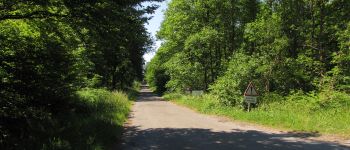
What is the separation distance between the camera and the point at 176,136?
14133mm

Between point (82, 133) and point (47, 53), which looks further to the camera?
point (82, 133)

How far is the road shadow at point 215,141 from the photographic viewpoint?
37.7 feet

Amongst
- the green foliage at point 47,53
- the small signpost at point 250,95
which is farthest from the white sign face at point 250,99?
the green foliage at point 47,53

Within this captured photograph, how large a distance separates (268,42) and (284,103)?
47.6 feet

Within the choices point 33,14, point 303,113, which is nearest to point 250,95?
point 303,113

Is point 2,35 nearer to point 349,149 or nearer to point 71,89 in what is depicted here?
point 71,89

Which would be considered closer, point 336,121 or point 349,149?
point 349,149

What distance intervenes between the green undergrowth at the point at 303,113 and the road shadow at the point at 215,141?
53.8 inches

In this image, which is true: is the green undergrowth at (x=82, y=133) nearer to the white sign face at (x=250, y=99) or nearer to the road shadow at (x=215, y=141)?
the road shadow at (x=215, y=141)

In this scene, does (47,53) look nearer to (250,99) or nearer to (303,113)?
(303,113)

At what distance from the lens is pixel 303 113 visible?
1828cm

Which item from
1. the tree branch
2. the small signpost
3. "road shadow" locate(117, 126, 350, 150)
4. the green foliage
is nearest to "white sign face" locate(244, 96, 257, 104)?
the small signpost

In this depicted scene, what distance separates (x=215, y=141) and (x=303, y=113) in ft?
23.6

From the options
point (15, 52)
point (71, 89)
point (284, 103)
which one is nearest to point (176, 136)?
point (71, 89)
